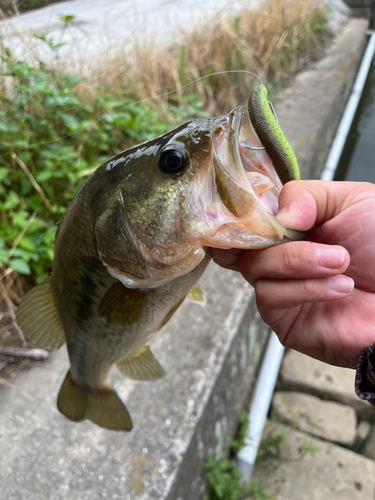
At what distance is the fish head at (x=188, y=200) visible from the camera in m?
0.79

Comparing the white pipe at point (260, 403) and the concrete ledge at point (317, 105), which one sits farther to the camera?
the concrete ledge at point (317, 105)

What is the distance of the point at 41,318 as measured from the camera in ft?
3.96

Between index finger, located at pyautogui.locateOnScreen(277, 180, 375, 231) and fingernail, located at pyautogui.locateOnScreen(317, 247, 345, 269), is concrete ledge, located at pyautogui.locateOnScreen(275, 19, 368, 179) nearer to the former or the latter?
index finger, located at pyautogui.locateOnScreen(277, 180, 375, 231)

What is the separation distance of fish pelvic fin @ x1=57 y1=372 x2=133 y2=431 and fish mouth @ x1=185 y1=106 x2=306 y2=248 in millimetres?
895

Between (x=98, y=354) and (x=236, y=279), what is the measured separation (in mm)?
1367

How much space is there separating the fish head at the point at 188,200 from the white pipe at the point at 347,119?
4.11 m

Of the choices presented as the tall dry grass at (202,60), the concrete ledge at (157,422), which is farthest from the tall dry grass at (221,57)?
the concrete ledge at (157,422)

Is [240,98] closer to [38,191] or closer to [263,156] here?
[38,191]

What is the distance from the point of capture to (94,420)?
53.7 inches

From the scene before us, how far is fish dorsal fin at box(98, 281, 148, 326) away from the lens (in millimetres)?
1020

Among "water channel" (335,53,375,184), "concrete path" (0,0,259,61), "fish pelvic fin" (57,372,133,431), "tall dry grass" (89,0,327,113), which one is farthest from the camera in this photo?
"water channel" (335,53,375,184)

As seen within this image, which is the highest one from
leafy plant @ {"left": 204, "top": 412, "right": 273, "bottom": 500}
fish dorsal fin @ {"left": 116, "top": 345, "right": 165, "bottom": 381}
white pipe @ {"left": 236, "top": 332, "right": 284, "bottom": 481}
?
fish dorsal fin @ {"left": 116, "top": 345, "right": 165, "bottom": 381}

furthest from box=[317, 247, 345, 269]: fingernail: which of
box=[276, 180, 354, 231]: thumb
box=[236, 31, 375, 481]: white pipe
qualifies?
box=[236, 31, 375, 481]: white pipe

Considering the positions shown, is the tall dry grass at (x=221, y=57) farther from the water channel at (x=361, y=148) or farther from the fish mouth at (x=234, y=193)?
the fish mouth at (x=234, y=193)
